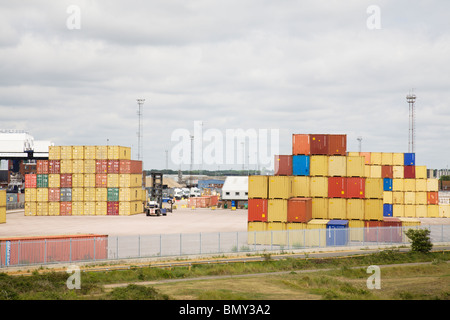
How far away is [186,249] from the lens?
4425 centimetres

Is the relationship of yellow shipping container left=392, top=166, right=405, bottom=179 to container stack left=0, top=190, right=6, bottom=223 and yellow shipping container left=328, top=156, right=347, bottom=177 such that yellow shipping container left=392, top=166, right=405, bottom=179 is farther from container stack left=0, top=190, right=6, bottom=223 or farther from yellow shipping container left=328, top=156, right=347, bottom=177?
container stack left=0, top=190, right=6, bottom=223

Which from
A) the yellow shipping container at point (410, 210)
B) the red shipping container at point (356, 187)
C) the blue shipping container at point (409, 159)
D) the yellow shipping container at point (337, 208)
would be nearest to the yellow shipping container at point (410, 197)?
the yellow shipping container at point (410, 210)

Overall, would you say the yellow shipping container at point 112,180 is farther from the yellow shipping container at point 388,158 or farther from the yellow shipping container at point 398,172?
the yellow shipping container at point 398,172

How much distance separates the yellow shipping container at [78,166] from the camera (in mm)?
87125

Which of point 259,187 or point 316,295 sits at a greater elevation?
point 259,187

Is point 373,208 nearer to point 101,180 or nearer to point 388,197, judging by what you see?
point 388,197

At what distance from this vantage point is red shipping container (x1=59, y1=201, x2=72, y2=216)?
86.5m

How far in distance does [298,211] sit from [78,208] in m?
48.6

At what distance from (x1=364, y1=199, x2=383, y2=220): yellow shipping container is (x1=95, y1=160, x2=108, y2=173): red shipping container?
48635 mm

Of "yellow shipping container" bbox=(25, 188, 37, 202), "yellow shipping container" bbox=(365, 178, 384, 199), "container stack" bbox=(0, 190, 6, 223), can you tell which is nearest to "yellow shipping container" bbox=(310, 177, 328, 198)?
"yellow shipping container" bbox=(365, 178, 384, 199)

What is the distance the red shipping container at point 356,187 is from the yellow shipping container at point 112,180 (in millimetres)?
45753

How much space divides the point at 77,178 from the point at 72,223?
17450mm
